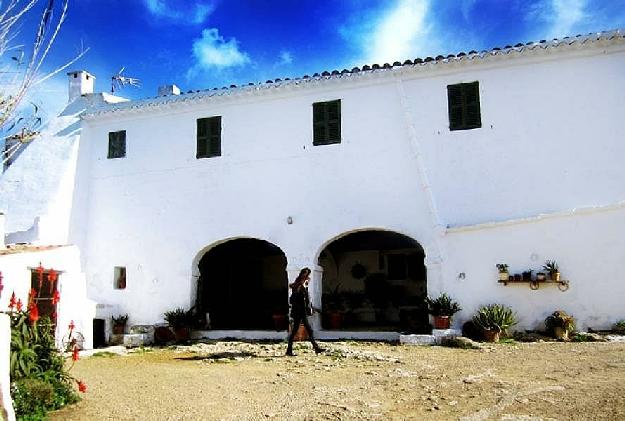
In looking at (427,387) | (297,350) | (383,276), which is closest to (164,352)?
(297,350)

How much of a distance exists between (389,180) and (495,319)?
399 cm

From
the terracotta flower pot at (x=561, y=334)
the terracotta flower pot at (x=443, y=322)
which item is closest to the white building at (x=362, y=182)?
the terracotta flower pot at (x=443, y=322)

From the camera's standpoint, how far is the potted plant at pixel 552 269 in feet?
38.1

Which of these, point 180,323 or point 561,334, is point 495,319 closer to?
point 561,334

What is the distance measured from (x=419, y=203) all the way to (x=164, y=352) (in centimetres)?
659

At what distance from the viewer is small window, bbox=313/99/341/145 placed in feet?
45.5

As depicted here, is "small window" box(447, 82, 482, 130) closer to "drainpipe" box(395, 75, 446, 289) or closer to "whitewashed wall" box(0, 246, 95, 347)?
"drainpipe" box(395, 75, 446, 289)

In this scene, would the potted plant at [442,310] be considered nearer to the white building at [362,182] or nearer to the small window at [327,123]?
the white building at [362,182]

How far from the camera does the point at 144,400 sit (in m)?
6.82

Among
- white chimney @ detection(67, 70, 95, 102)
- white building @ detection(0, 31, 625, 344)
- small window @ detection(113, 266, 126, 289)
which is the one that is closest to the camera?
white building @ detection(0, 31, 625, 344)

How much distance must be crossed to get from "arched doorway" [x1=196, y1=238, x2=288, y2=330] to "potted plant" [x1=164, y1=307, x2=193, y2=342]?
0.79 metres

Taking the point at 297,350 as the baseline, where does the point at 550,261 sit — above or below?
above

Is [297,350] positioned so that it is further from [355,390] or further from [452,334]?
[355,390]

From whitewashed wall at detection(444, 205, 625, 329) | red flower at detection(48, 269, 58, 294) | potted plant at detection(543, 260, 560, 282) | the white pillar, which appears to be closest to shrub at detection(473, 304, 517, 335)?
whitewashed wall at detection(444, 205, 625, 329)
